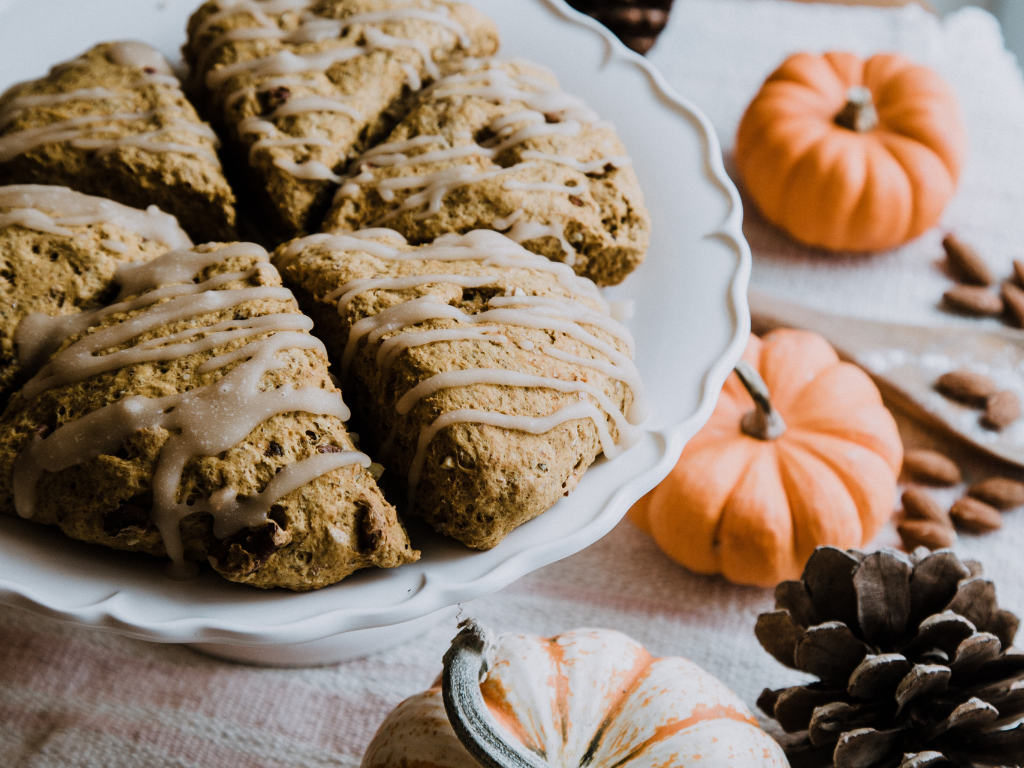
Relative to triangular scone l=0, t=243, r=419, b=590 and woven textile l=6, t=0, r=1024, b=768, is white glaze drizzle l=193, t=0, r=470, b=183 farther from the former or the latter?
woven textile l=6, t=0, r=1024, b=768

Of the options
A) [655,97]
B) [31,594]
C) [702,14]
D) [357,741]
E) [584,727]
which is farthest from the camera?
[702,14]

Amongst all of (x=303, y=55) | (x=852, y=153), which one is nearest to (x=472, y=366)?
(x=303, y=55)

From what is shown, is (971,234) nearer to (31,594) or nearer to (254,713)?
(254,713)

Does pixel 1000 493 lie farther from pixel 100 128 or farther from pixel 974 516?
pixel 100 128

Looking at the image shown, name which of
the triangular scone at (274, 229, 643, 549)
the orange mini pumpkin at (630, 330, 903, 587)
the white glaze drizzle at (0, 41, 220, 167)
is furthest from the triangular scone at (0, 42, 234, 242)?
the orange mini pumpkin at (630, 330, 903, 587)

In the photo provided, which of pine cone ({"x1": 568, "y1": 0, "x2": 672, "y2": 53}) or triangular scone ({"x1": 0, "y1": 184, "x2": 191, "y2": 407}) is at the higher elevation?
triangular scone ({"x1": 0, "y1": 184, "x2": 191, "y2": 407})

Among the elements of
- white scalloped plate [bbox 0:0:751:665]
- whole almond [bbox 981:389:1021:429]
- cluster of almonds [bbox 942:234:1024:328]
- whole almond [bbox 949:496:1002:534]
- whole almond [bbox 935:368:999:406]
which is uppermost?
white scalloped plate [bbox 0:0:751:665]

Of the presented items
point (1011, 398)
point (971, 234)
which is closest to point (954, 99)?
point (971, 234)

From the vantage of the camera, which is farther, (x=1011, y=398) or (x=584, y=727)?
(x=1011, y=398)
